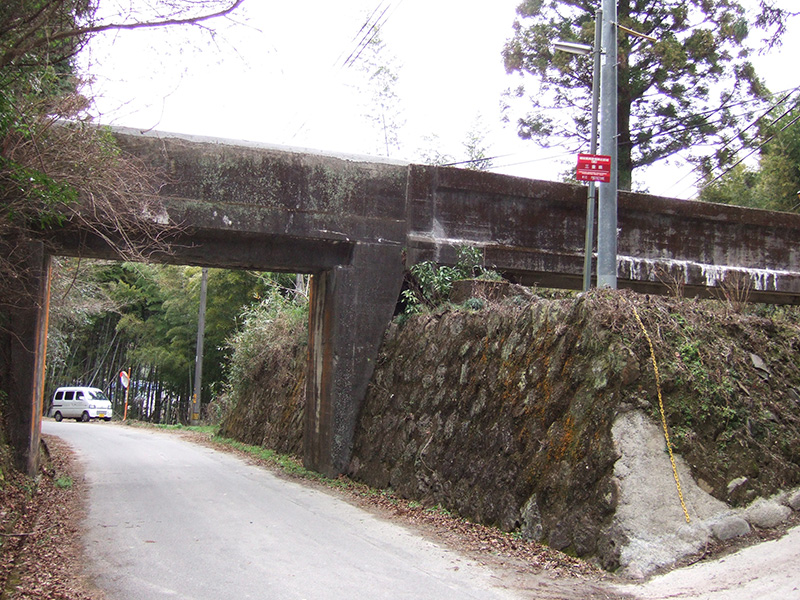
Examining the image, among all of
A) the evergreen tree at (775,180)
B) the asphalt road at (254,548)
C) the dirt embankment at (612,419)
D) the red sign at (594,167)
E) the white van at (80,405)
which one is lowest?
the white van at (80,405)

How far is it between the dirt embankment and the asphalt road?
3.38 feet

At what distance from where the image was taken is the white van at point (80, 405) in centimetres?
3425

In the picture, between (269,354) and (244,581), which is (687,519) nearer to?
(244,581)

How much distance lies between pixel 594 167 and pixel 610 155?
0.95 feet

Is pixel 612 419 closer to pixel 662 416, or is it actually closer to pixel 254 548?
pixel 662 416

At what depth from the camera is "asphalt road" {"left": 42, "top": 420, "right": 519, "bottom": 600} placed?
238 inches

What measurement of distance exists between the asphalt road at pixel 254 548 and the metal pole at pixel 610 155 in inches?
174

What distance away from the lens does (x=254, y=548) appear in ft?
24.4

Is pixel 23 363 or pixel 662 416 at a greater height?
pixel 23 363

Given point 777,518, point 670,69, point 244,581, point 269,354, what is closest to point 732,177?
point 670,69

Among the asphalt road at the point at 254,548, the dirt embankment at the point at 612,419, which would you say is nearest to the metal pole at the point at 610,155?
the dirt embankment at the point at 612,419

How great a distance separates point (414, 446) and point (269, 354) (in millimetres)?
10205

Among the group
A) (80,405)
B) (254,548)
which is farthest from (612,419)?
(80,405)

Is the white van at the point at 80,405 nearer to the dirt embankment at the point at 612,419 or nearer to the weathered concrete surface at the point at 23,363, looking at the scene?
the weathered concrete surface at the point at 23,363
